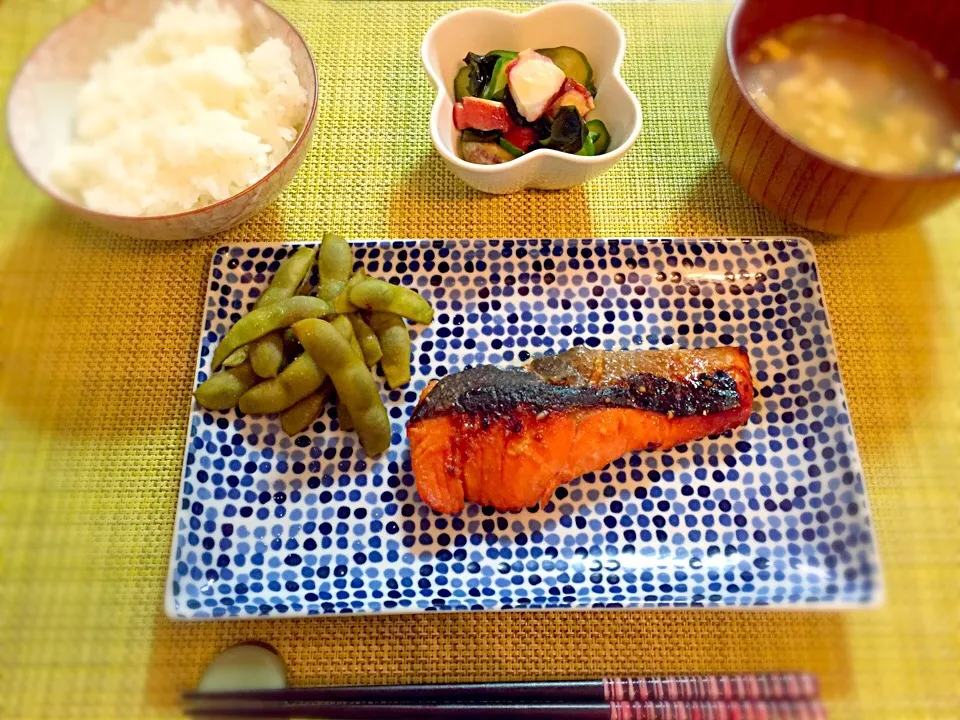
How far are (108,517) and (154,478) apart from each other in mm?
137

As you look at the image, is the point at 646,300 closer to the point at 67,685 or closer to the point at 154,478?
the point at 154,478

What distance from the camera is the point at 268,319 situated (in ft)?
5.87

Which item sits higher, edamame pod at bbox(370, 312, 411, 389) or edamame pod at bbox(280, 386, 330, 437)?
edamame pod at bbox(370, 312, 411, 389)

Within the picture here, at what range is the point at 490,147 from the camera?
6.30 feet

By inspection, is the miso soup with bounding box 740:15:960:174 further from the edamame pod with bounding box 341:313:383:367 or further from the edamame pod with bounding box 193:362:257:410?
the edamame pod with bounding box 193:362:257:410

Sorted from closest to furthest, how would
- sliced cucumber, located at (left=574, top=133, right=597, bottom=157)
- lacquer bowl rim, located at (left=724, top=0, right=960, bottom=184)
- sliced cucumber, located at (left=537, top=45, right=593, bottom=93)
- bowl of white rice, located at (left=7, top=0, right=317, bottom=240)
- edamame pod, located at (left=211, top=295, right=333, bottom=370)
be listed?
lacquer bowl rim, located at (left=724, top=0, right=960, bottom=184) < bowl of white rice, located at (left=7, top=0, right=317, bottom=240) < edamame pod, located at (left=211, top=295, right=333, bottom=370) < sliced cucumber, located at (left=574, top=133, right=597, bottom=157) < sliced cucumber, located at (left=537, top=45, right=593, bottom=93)

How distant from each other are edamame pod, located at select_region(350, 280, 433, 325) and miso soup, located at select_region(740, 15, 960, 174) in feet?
3.38

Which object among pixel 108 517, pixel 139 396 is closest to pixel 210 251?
pixel 139 396

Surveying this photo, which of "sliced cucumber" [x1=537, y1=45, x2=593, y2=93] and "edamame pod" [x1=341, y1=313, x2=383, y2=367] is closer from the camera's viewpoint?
"edamame pod" [x1=341, y1=313, x2=383, y2=367]

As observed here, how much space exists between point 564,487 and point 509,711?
535 millimetres

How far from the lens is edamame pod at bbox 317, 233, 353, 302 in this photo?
6.16 ft

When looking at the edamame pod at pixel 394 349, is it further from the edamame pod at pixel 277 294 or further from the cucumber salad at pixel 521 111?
the cucumber salad at pixel 521 111

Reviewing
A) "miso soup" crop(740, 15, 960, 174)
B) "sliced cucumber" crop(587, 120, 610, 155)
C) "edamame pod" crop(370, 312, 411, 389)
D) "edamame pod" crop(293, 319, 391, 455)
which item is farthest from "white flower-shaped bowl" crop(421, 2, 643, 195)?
"edamame pod" crop(293, 319, 391, 455)

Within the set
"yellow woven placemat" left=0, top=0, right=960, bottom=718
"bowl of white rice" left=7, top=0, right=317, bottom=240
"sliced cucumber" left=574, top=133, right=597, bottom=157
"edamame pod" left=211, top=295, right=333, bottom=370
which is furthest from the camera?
"sliced cucumber" left=574, top=133, right=597, bottom=157
